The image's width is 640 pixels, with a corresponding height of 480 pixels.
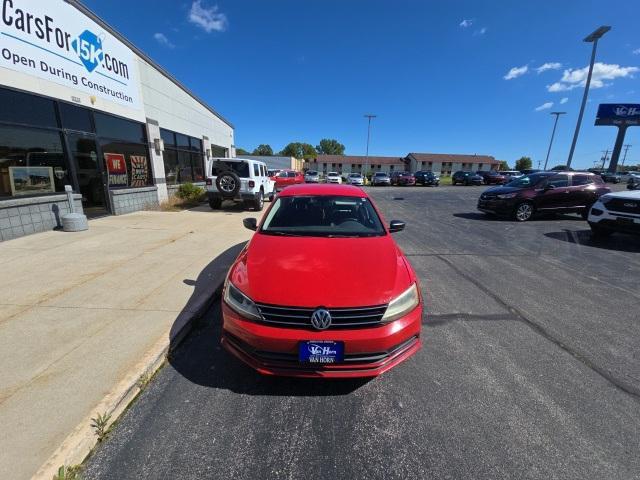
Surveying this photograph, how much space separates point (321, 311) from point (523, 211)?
11.3 metres

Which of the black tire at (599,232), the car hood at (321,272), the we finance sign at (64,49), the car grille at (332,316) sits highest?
the we finance sign at (64,49)

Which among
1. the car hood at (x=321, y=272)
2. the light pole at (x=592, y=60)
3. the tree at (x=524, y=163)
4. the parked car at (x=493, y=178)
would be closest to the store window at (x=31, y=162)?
the car hood at (x=321, y=272)

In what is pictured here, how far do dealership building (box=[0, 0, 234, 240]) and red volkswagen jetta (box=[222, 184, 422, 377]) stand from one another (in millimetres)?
6898

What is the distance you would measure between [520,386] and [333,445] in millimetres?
1737

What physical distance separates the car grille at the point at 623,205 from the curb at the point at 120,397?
9.68m

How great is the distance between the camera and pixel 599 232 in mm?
8250

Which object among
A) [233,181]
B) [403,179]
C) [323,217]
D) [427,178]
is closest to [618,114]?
[427,178]

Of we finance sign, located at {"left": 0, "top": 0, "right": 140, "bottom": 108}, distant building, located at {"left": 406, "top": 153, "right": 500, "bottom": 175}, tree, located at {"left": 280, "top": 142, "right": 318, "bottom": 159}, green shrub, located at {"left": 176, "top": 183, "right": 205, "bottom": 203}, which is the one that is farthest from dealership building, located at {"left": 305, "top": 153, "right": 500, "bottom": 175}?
we finance sign, located at {"left": 0, "top": 0, "right": 140, "bottom": 108}

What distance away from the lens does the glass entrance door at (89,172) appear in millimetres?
8086

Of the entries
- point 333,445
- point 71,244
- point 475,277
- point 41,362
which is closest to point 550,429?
point 333,445

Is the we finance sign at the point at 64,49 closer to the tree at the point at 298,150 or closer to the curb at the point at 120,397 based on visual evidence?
the curb at the point at 120,397

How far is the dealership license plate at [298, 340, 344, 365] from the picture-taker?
2139 mm

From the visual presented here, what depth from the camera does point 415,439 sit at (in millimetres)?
2051

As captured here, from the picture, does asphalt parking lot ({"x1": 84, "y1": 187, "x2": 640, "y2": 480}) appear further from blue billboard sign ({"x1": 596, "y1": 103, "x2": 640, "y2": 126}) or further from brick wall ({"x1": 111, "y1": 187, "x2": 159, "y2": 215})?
blue billboard sign ({"x1": 596, "y1": 103, "x2": 640, "y2": 126})
